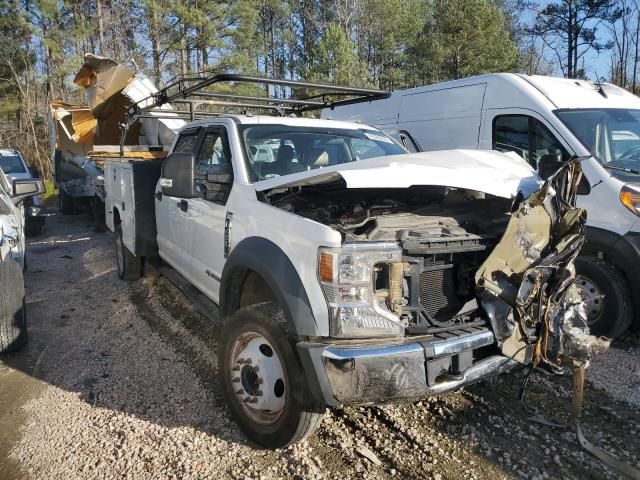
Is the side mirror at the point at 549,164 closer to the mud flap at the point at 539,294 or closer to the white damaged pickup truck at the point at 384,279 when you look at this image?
the white damaged pickup truck at the point at 384,279

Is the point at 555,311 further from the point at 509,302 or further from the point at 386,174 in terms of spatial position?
the point at 386,174

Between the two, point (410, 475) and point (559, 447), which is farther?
point (559, 447)

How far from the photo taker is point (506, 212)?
330 cm

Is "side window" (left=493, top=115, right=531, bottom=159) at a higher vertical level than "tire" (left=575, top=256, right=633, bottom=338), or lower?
higher

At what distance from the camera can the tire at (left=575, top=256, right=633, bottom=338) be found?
4312 mm

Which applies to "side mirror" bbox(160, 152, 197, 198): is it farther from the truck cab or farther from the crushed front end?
the crushed front end

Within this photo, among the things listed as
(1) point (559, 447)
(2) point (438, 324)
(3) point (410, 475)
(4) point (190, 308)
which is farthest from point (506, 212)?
(4) point (190, 308)

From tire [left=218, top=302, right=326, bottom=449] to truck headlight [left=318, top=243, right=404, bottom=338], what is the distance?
0.38 metres

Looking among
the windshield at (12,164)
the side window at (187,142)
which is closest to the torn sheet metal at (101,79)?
the windshield at (12,164)

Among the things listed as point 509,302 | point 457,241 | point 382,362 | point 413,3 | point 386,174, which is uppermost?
point 413,3

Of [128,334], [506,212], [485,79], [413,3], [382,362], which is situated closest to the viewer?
[382,362]

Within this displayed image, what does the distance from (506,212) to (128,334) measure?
3.62 m

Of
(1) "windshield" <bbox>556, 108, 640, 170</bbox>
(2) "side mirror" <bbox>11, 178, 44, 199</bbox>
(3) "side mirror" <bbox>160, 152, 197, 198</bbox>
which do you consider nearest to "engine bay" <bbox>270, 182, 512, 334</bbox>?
(3) "side mirror" <bbox>160, 152, 197, 198</bbox>

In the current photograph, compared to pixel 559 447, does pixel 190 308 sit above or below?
above
